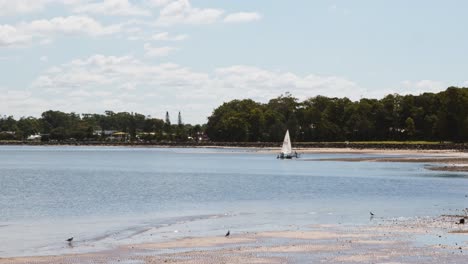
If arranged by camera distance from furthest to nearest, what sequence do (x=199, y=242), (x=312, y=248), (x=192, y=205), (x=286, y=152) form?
1. (x=286, y=152)
2. (x=192, y=205)
3. (x=199, y=242)
4. (x=312, y=248)

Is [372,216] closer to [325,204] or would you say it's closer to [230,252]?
[325,204]

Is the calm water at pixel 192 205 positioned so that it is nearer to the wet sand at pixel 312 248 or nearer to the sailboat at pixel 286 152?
the wet sand at pixel 312 248

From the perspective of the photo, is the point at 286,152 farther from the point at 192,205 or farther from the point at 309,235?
the point at 309,235

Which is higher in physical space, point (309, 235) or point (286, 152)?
point (286, 152)

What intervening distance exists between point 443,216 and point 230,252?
694 inches

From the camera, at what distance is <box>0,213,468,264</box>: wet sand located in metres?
29.3

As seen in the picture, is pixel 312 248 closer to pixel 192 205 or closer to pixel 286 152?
pixel 192 205

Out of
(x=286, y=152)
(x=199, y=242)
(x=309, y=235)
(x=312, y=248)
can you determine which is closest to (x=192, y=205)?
(x=309, y=235)

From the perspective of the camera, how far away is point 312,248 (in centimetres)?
3191

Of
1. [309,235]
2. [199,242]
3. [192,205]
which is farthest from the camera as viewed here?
[192,205]

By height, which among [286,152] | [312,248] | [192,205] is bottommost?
[192,205]

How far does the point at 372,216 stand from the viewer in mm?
45094

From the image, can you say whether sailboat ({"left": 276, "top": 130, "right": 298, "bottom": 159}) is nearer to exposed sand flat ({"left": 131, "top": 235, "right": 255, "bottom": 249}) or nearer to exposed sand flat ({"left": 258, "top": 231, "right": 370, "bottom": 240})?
exposed sand flat ({"left": 258, "top": 231, "right": 370, "bottom": 240})

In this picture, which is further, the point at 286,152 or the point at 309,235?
the point at 286,152
